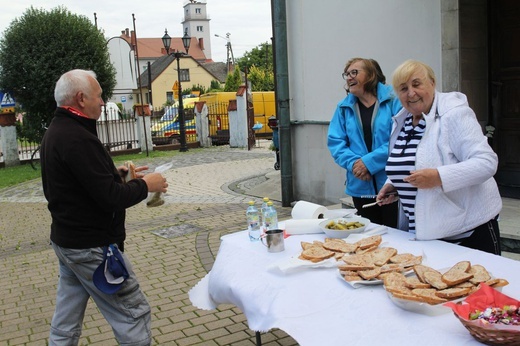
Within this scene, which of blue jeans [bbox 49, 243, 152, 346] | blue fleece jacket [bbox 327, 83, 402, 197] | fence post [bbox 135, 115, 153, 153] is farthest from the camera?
fence post [bbox 135, 115, 153, 153]

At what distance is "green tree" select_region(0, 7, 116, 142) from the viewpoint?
20.4 m

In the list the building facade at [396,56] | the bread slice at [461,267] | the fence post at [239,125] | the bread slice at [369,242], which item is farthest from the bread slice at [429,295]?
the fence post at [239,125]

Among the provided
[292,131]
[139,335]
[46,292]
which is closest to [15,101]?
[292,131]

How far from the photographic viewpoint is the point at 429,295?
2.31 metres

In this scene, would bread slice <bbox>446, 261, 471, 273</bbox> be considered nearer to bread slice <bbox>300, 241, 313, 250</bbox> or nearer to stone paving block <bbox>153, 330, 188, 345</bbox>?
bread slice <bbox>300, 241, 313, 250</bbox>

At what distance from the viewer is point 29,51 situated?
20547 mm

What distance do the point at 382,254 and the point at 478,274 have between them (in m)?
0.58

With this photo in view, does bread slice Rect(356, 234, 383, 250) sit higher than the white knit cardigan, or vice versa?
the white knit cardigan

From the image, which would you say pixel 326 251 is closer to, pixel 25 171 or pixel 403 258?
pixel 403 258

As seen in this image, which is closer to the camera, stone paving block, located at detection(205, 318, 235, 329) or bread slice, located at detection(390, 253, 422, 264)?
bread slice, located at detection(390, 253, 422, 264)

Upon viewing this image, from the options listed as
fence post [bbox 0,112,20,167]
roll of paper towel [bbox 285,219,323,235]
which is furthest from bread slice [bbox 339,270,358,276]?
fence post [bbox 0,112,20,167]

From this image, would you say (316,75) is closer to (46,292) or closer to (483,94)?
(483,94)

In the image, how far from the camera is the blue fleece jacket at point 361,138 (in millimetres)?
4168

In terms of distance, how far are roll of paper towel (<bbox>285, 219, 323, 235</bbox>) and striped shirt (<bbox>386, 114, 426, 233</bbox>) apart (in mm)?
618
